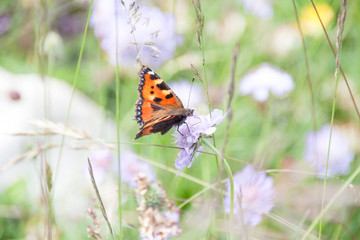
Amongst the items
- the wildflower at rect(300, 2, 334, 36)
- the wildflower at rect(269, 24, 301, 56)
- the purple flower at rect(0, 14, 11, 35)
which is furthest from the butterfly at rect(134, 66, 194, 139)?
the purple flower at rect(0, 14, 11, 35)

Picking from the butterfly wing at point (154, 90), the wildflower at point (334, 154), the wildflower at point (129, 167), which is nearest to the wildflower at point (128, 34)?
the wildflower at point (129, 167)

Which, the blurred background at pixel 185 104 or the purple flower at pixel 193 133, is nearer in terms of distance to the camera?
the purple flower at pixel 193 133

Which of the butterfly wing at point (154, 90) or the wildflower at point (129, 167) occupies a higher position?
the butterfly wing at point (154, 90)

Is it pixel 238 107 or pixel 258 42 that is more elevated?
pixel 258 42

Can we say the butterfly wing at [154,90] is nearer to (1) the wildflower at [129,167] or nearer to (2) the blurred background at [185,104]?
(2) the blurred background at [185,104]

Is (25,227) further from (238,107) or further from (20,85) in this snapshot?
(238,107)

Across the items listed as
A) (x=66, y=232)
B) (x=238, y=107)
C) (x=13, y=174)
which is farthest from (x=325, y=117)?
(x=13, y=174)

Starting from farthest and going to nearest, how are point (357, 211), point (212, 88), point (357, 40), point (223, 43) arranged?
point (223, 43), point (357, 40), point (212, 88), point (357, 211)
